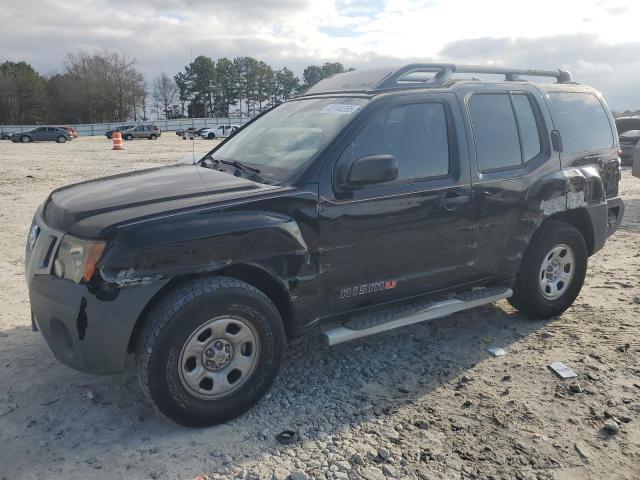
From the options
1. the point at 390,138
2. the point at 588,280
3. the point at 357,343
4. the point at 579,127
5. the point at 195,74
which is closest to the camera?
the point at 390,138

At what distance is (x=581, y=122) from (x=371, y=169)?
2.68m

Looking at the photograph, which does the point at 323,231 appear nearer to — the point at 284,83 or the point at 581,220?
the point at 581,220

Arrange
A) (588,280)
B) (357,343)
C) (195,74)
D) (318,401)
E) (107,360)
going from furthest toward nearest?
→ (195,74) < (588,280) < (357,343) < (318,401) < (107,360)

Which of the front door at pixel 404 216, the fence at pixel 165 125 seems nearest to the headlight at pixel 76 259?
the front door at pixel 404 216

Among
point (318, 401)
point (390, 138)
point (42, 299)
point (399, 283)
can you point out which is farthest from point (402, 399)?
point (42, 299)

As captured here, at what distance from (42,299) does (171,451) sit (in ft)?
3.71

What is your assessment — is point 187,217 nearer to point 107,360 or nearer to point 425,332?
point 107,360

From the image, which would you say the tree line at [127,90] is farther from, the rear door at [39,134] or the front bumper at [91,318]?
the front bumper at [91,318]

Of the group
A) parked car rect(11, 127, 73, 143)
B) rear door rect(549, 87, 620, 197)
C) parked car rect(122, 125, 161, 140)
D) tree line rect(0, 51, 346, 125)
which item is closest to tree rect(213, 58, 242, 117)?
tree line rect(0, 51, 346, 125)

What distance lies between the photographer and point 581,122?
495 centimetres

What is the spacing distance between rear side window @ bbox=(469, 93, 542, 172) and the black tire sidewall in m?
2.10

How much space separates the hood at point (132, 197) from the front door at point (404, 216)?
0.59 m

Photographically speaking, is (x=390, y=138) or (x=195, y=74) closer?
(x=390, y=138)

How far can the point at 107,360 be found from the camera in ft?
9.61
